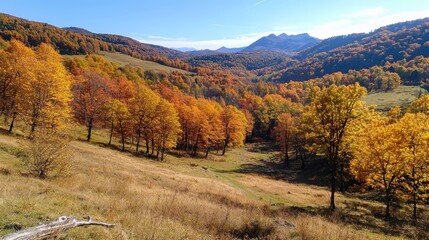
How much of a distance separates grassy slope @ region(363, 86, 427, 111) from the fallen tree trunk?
139517mm

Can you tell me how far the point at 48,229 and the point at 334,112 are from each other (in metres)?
22.8

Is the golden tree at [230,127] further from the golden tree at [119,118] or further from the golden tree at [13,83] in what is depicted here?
the golden tree at [13,83]

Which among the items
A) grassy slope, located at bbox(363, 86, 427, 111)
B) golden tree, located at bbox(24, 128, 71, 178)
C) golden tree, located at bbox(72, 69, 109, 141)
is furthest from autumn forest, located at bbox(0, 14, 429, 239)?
grassy slope, located at bbox(363, 86, 427, 111)

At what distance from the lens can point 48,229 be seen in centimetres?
727

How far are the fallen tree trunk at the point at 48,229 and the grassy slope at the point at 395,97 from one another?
140 m

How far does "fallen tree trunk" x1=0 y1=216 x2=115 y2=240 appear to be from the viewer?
6523 millimetres

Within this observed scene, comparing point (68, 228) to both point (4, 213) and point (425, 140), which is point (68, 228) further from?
point (425, 140)

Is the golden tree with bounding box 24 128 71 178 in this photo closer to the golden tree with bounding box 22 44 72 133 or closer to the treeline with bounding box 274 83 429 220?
the treeline with bounding box 274 83 429 220

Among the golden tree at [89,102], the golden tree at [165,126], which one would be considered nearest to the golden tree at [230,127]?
the golden tree at [165,126]

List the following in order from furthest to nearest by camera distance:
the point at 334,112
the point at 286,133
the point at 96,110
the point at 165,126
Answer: the point at 286,133 → the point at 96,110 → the point at 165,126 → the point at 334,112

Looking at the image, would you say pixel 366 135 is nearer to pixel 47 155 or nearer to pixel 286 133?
pixel 47 155

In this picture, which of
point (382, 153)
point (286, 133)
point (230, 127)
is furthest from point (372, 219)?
point (230, 127)

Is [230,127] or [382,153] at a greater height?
[382,153]

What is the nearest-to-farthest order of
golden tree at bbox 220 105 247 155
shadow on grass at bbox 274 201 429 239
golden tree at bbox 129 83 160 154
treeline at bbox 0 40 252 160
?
shadow on grass at bbox 274 201 429 239 → treeline at bbox 0 40 252 160 → golden tree at bbox 129 83 160 154 → golden tree at bbox 220 105 247 155
